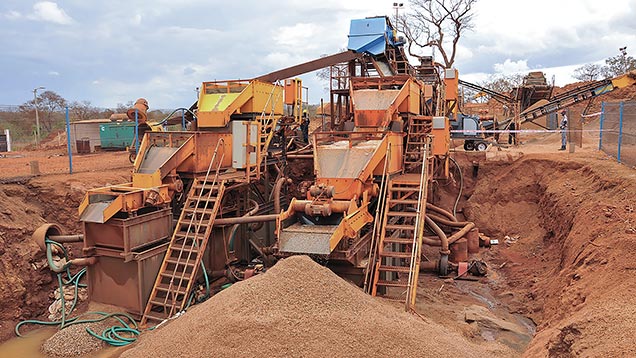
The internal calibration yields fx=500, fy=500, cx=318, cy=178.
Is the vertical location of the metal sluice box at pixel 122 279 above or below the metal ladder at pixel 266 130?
below

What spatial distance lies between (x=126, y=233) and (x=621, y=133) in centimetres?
1167

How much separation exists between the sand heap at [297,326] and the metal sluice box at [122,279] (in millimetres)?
3080

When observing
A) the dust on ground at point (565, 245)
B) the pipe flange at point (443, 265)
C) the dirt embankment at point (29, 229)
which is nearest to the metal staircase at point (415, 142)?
the pipe flange at point (443, 265)

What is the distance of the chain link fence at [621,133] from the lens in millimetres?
11820

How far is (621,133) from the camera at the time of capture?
1239 cm

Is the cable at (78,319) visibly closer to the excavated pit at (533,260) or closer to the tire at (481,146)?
the excavated pit at (533,260)

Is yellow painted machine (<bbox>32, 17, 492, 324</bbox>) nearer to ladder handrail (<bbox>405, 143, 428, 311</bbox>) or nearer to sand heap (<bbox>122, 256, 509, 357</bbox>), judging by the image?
ladder handrail (<bbox>405, 143, 428, 311</bbox>)

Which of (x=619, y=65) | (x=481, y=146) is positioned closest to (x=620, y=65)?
(x=619, y=65)

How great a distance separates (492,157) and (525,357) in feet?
38.0

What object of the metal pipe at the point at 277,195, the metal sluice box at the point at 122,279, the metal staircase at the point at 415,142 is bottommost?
the metal sluice box at the point at 122,279

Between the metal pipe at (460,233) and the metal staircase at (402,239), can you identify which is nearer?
the metal staircase at (402,239)

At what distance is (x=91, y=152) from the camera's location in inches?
900

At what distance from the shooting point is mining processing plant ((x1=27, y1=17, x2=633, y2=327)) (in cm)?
852

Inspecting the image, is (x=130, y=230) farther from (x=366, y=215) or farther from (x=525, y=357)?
(x=525, y=357)
